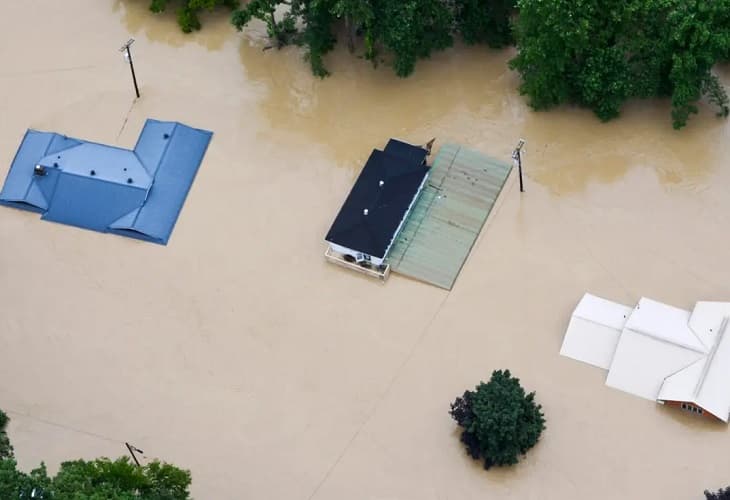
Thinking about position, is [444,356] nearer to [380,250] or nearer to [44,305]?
[380,250]

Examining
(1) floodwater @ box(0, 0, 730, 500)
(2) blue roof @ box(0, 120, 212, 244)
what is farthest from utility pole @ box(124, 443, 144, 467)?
(2) blue roof @ box(0, 120, 212, 244)

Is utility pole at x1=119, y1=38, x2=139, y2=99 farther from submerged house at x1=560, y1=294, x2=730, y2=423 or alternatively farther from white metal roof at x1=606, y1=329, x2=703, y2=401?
white metal roof at x1=606, y1=329, x2=703, y2=401

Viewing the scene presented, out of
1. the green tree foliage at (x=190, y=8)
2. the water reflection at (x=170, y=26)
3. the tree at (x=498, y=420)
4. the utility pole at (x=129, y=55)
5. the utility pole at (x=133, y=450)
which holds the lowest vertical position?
the utility pole at (x=133, y=450)

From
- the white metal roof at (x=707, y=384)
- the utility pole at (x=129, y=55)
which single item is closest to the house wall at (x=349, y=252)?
the white metal roof at (x=707, y=384)

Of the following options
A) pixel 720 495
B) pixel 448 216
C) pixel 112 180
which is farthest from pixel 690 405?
pixel 112 180

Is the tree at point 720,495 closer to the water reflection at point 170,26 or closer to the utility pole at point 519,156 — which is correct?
the utility pole at point 519,156
